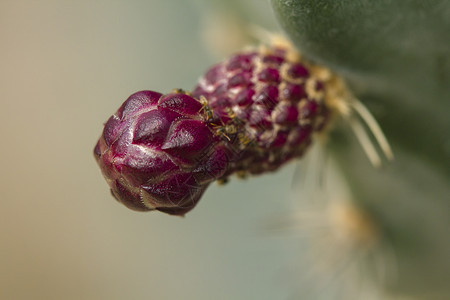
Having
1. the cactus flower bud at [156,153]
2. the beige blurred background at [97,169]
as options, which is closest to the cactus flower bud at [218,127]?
the cactus flower bud at [156,153]

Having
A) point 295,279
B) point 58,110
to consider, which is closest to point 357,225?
point 295,279

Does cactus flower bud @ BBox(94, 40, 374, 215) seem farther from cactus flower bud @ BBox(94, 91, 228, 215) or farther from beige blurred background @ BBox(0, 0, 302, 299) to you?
beige blurred background @ BBox(0, 0, 302, 299)

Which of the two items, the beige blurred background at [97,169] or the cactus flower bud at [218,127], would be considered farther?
the beige blurred background at [97,169]

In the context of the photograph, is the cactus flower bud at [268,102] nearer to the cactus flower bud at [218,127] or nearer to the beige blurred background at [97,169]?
the cactus flower bud at [218,127]

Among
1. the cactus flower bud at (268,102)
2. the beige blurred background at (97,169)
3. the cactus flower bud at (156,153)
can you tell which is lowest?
the beige blurred background at (97,169)

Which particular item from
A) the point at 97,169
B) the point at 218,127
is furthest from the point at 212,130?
the point at 97,169

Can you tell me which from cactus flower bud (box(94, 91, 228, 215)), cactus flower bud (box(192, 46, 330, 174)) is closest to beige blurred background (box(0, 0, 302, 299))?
cactus flower bud (box(192, 46, 330, 174))

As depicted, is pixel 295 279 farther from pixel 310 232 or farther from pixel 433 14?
pixel 433 14

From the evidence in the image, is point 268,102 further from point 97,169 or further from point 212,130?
point 97,169
